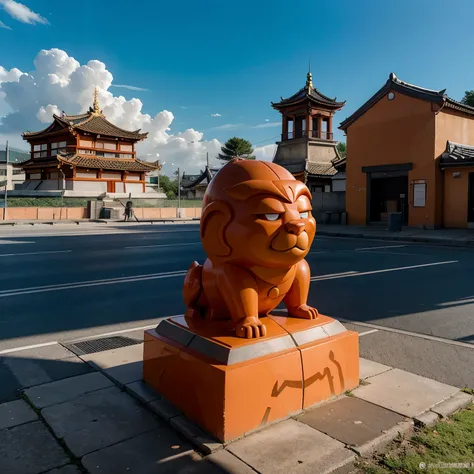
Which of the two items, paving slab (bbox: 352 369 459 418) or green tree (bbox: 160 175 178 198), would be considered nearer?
paving slab (bbox: 352 369 459 418)

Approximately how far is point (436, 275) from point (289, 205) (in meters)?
7.55

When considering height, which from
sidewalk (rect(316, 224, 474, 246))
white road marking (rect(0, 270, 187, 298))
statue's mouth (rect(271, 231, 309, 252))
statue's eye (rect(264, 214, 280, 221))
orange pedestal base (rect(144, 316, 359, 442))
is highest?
statue's eye (rect(264, 214, 280, 221))

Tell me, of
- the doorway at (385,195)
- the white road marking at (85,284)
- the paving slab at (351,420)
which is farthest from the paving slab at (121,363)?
the doorway at (385,195)

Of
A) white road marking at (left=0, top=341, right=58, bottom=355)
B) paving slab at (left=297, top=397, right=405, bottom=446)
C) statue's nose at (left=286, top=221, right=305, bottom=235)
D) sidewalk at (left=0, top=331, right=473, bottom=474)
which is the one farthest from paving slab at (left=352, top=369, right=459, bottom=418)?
white road marking at (left=0, top=341, right=58, bottom=355)

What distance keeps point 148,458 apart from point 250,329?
1.02 meters

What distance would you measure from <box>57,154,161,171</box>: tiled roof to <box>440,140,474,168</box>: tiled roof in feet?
106

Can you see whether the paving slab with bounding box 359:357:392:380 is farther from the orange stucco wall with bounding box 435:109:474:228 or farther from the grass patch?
the orange stucco wall with bounding box 435:109:474:228

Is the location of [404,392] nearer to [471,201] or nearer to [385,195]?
[471,201]

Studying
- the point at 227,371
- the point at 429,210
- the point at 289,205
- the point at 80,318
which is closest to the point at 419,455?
the point at 227,371

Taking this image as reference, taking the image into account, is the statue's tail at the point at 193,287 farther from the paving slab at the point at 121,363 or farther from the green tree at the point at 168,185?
the green tree at the point at 168,185

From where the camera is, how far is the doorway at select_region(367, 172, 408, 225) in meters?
25.1

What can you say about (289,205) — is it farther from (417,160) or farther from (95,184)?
(95,184)

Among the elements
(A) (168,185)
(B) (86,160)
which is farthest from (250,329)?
(A) (168,185)

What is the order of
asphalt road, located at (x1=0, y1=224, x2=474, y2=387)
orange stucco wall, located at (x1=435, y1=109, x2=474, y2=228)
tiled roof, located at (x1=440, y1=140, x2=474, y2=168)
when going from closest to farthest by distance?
1. asphalt road, located at (x1=0, y1=224, x2=474, y2=387)
2. tiled roof, located at (x1=440, y1=140, x2=474, y2=168)
3. orange stucco wall, located at (x1=435, y1=109, x2=474, y2=228)
